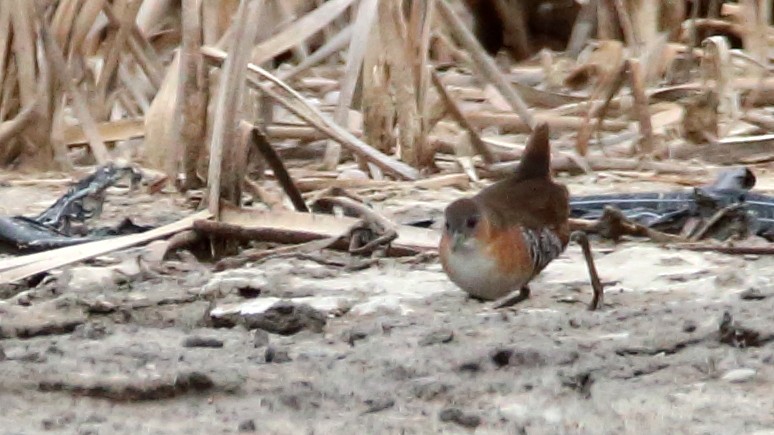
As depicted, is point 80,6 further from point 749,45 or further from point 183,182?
point 749,45

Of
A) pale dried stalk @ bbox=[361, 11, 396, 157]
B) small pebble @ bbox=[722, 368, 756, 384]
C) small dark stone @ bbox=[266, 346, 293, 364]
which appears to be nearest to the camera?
small pebble @ bbox=[722, 368, 756, 384]

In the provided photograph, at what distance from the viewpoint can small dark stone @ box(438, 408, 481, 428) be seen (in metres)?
2.24

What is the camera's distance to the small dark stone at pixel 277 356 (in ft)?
8.78

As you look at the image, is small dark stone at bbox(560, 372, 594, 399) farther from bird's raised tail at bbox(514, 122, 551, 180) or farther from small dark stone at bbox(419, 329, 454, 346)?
bird's raised tail at bbox(514, 122, 551, 180)

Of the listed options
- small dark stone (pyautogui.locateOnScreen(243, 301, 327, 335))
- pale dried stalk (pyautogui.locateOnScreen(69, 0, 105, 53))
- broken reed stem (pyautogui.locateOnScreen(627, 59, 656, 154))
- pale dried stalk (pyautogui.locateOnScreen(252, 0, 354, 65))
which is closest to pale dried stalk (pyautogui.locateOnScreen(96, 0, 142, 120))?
pale dried stalk (pyautogui.locateOnScreen(69, 0, 105, 53))

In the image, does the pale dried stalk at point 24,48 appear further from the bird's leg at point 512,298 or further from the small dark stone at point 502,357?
the small dark stone at point 502,357

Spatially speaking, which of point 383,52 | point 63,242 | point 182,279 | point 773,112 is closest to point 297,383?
point 182,279

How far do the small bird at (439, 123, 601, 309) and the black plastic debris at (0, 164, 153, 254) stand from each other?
895mm


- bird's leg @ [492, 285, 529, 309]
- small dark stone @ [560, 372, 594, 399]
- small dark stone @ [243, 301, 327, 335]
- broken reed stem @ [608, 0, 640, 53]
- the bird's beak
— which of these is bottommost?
broken reed stem @ [608, 0, 640, 53]

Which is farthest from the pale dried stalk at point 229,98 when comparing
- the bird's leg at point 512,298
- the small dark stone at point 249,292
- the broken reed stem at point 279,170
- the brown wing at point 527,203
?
the bird's leg at point 512,298

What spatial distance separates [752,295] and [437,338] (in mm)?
713

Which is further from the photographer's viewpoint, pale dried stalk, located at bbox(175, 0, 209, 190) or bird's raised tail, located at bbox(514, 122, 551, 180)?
pale dried stalk, located at bbox(175, 0, 209, 190)

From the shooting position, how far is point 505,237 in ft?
11.3

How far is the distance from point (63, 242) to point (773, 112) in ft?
10.6
